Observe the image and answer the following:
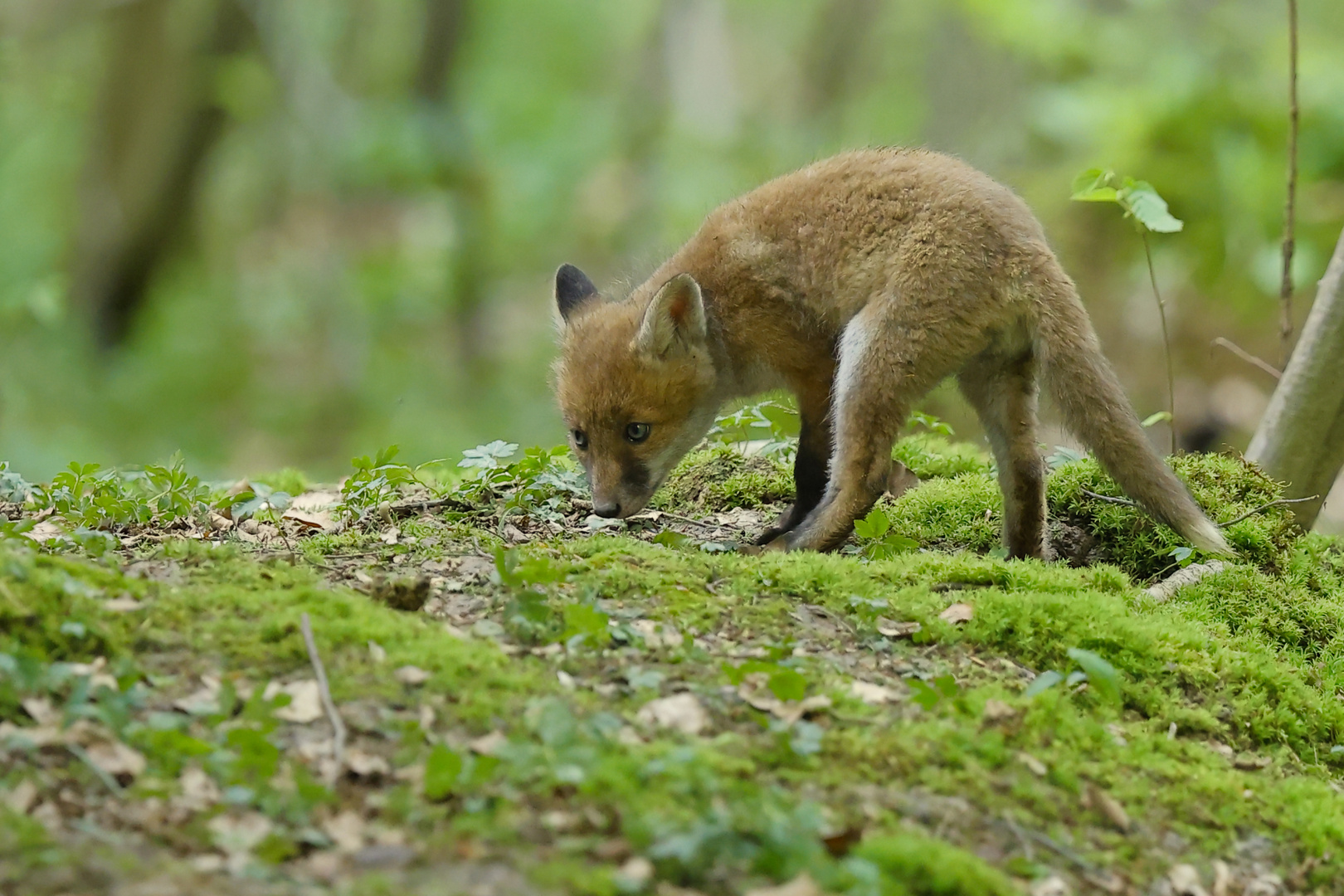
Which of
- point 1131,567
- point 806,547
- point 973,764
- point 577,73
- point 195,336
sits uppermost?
point 577,73

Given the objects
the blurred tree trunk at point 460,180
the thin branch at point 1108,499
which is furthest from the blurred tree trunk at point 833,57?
the thin branch at point 1108,499

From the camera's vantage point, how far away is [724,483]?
683cm

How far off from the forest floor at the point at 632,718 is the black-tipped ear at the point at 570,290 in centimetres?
188

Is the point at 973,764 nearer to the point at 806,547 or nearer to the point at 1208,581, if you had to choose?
the point at 806,547

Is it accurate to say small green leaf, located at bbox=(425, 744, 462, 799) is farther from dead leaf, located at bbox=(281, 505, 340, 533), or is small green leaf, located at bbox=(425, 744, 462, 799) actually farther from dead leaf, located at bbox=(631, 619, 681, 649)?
dead leaf, located at bbox=(281, 505, 340, 533)

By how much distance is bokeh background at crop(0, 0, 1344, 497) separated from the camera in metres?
10.7

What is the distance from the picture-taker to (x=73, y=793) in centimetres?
274

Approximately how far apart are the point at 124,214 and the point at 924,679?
14230mm

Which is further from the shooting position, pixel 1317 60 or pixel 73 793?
pixel 1317 60

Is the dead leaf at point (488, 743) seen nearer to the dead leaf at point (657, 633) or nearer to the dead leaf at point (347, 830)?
the dead leaf at point (347, 830)

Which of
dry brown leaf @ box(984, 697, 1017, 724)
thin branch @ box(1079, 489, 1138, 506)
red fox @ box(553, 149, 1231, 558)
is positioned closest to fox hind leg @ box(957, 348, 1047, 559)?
red fox @ box(553, 149, 1231, 558)

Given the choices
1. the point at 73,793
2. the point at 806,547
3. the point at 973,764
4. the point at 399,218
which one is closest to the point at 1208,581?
the point at 806,547

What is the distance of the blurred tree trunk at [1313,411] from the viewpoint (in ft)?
19.7

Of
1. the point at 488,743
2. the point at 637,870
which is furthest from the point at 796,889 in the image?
the point at 488,743
